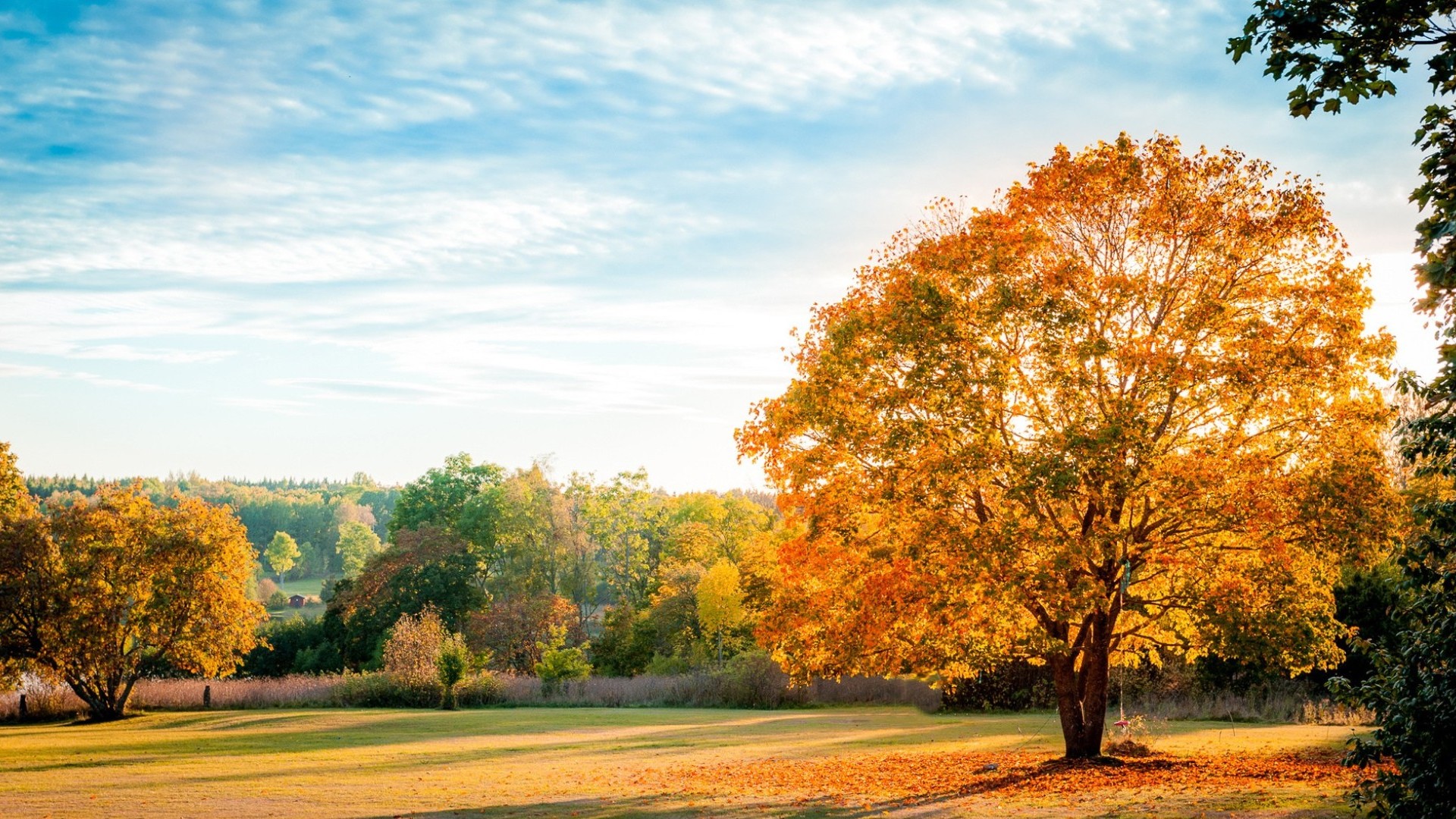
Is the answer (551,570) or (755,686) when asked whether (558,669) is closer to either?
(755,686)

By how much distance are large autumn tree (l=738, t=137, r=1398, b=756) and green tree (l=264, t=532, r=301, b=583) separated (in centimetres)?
13174

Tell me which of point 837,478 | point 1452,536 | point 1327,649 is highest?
point 837,478

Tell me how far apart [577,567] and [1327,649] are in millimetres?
55944

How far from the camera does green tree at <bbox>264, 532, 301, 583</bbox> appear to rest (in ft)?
444

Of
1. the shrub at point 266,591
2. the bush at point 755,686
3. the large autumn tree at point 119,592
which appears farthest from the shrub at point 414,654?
the shrub at point 266,591

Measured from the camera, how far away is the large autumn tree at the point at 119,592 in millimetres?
37188

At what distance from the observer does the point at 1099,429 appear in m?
16.1

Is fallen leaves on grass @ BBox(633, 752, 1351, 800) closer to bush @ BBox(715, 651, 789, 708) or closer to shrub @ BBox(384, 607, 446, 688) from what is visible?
bush @ BBox(715, 651, 789, 708)

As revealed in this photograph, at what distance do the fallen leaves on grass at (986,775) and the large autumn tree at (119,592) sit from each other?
85.4 feet

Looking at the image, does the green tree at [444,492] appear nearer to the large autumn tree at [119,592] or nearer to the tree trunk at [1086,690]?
the large autumn tree at [119,592]

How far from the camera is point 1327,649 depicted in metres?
17.2

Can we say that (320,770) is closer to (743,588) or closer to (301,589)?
(743,588)

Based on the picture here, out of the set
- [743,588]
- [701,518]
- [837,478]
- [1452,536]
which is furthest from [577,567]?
[1452,536]

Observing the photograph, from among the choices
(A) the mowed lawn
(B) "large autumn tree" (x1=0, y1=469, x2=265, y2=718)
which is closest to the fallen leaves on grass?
(A) the mowed lawn
